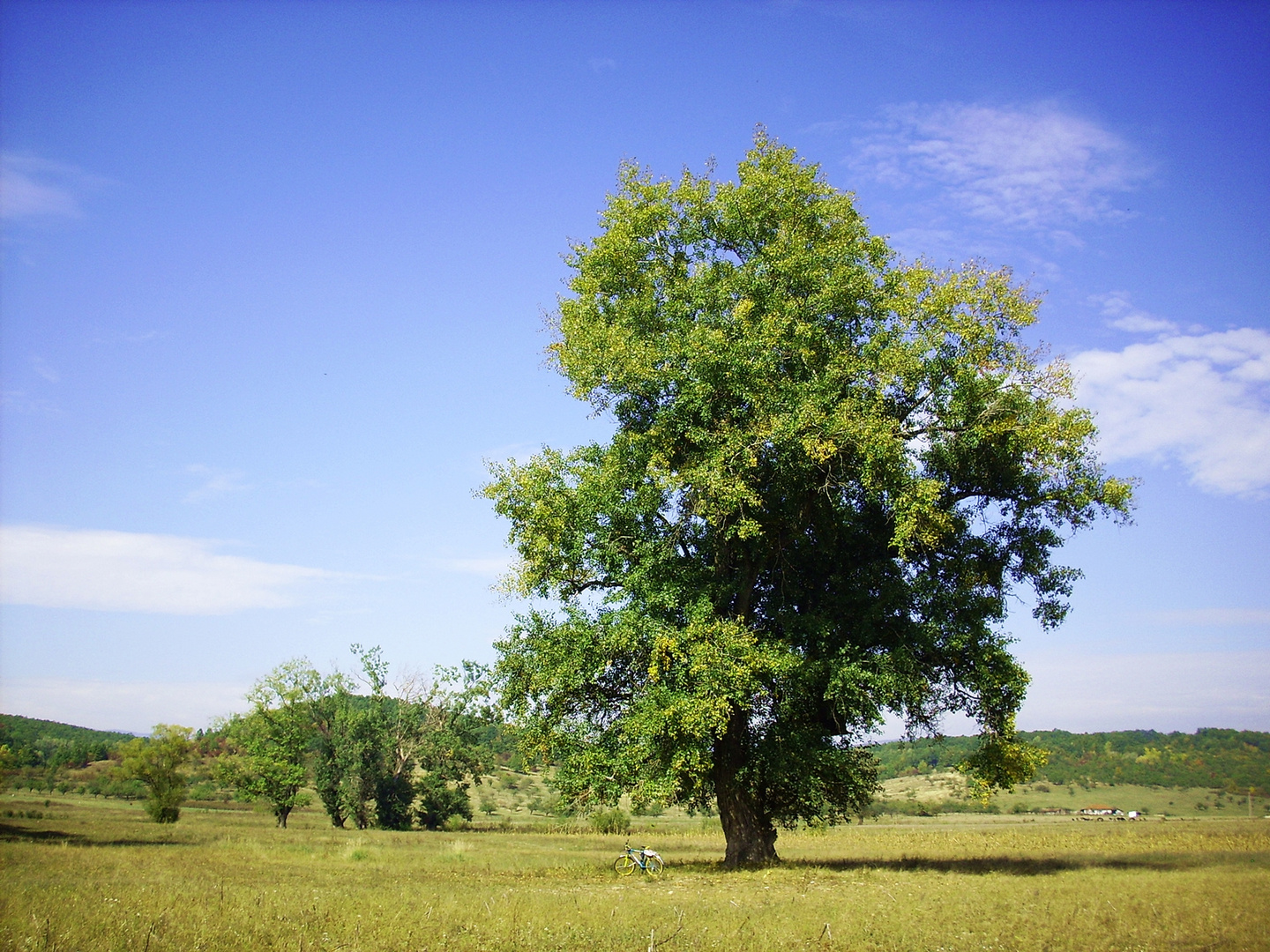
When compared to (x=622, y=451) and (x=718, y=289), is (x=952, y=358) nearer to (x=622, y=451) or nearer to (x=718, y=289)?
(x=718, y=289)

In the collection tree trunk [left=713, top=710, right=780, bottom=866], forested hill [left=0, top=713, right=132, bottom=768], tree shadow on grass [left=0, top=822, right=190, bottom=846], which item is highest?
tree trunk [left=713, top=710, right=780, bottom=866]

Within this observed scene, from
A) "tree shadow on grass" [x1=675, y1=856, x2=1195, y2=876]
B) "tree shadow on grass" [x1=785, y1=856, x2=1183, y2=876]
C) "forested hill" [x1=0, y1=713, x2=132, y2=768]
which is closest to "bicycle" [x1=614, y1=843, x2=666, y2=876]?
"tree shadow on grass" [x1=675, y1=856, x2=1195, y2=876]

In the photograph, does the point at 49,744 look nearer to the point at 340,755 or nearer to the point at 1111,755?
the point at 340,755

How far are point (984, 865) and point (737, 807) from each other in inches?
328

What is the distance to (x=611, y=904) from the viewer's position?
15547mm

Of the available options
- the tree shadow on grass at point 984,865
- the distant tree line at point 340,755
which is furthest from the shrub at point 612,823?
the tree shadow on grass at point 984,865

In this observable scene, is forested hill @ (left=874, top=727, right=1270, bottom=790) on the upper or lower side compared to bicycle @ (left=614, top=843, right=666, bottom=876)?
lower

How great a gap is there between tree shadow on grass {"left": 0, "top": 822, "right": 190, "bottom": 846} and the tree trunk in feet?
78.2

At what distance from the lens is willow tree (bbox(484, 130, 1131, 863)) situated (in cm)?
2039

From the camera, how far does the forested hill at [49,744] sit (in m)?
109

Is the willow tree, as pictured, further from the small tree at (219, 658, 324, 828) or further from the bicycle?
the small tree at (219, 658, 324, 828)

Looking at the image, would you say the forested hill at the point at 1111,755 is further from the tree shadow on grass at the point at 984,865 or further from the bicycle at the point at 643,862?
the bicycle at the point at 643,862

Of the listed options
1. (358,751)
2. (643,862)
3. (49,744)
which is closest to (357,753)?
(358,751)

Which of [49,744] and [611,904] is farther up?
[611,904]
